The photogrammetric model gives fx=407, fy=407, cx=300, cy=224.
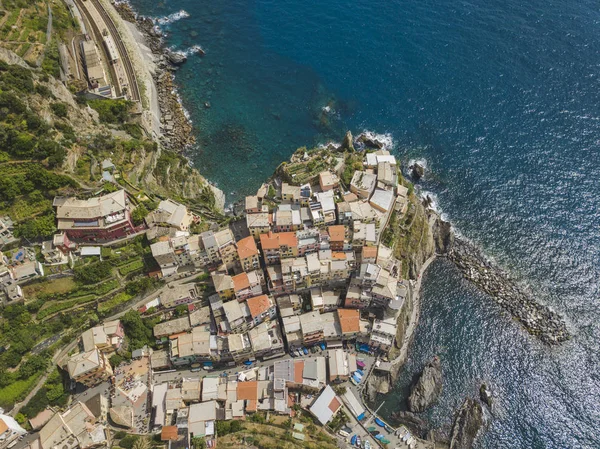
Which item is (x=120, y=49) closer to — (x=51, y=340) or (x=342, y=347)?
(x=51, y=340)

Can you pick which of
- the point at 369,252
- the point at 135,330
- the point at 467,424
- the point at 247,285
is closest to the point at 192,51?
the point at 247,285

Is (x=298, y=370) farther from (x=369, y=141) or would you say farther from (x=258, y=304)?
(x=369, y=141)

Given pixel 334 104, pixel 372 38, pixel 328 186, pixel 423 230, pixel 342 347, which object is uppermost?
pixel 372 38

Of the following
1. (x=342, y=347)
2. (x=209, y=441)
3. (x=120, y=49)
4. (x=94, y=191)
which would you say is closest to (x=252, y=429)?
(x=209, y=441)

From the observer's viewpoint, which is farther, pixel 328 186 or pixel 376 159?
pixel 376 159

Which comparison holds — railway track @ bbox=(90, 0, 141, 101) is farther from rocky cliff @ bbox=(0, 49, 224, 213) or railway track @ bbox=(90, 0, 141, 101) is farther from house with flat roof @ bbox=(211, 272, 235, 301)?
house with flat roof @ bbox=(211, 272, 235, 301)

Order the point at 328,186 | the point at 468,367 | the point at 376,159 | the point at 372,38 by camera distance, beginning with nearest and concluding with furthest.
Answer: the point at 468,367, the point at 328,186, the point at 376,159, the point at 372,38

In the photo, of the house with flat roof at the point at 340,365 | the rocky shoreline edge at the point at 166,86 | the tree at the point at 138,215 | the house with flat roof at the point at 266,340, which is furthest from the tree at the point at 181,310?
the rocky shoreline edge at the point at 166,86
